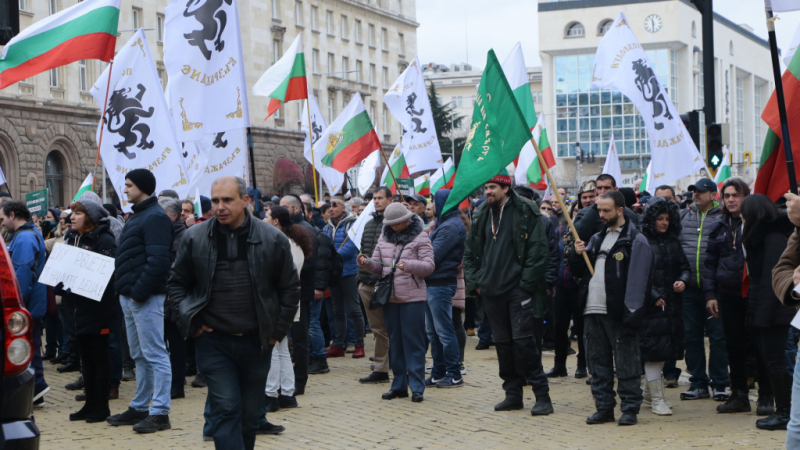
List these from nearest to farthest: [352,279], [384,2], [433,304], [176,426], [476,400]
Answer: [176,426]
[476,400]
[433,304]
[352,279]
[384,2]

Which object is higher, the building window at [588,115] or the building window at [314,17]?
the building window at [314,17]

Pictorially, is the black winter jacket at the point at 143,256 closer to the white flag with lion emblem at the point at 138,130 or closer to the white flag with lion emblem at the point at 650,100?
the white flag with lion emblem at the point at 138,130

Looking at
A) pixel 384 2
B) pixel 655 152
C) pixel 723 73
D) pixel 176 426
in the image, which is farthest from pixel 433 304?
pixel 723 73

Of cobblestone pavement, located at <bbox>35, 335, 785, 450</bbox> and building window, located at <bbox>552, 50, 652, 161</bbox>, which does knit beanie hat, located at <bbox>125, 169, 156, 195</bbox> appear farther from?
building window, located at <bbox>552, 50, 652, 161</bbox>

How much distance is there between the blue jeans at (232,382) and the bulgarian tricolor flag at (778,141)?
357cm

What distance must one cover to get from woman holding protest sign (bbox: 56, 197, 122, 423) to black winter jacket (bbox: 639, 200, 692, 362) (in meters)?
Answer: 4.63

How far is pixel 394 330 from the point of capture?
9734 millimetres

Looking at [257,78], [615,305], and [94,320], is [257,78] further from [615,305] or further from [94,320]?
[615,305]

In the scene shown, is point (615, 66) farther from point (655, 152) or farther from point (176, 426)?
point (176, 426)

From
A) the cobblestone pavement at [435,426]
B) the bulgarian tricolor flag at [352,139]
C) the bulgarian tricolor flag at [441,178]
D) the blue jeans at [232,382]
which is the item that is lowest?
the cobblestone pavement at [435,426]

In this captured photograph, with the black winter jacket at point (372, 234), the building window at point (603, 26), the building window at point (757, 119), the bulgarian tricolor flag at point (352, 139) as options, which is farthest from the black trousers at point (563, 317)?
the building window at point (757, 119)

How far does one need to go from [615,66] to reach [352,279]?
4.81 metres

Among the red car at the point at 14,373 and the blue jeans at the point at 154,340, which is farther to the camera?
the blue jeans at the point at 154,340

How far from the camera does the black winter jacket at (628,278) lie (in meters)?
8.21
